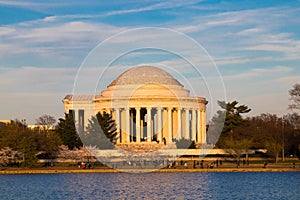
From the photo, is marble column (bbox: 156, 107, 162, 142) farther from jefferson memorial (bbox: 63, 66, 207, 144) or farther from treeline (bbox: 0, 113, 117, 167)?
treeline (bbox: 0, 113, 117, 167)

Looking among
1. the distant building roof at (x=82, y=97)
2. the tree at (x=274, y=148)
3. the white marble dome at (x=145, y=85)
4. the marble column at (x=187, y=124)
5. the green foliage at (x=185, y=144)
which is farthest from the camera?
the distant building roof at (x=82, y=97)

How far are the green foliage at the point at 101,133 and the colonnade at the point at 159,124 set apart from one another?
330 inches

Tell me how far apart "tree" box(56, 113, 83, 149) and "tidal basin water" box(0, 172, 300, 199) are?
2185cm

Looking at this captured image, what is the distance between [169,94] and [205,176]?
4852cm

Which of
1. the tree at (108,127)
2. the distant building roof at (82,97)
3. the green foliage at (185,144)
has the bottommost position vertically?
the green foliage at (185,144)

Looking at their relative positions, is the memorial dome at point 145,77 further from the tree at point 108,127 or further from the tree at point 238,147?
the tree at point 238,147

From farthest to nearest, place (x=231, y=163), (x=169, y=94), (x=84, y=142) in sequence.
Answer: (x=169, y=94) → (x=84, y=142) → (x=231, y=163)

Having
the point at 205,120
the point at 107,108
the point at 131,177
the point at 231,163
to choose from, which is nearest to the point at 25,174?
the point at 131,177

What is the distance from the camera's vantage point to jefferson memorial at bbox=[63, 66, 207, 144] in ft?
388

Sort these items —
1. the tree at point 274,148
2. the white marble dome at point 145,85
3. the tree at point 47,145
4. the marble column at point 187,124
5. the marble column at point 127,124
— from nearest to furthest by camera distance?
the tree at point 47,145 → the tree at point 274,148 → the white marble dome at point 145,85 → the marble column at point 127,124 → the marble column at point 187,124

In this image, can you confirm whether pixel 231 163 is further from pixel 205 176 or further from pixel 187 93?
pixel 187 93

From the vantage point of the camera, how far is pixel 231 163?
293ft

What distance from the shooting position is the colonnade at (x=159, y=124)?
11906 centimetres

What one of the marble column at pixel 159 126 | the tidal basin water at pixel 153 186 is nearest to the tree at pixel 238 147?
the tidal basin water at pixel 153 186
